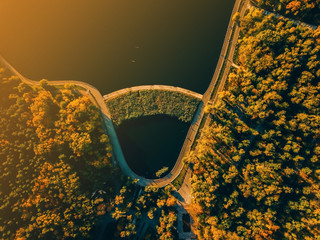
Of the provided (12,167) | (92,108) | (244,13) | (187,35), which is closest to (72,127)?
(92,108)

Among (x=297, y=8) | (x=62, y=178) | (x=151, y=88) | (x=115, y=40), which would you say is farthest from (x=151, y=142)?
(x=297, y=8)

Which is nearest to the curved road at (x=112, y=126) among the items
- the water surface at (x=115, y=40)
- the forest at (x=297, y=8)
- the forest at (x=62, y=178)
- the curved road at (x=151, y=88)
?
the curved road at (x=151, y=88)

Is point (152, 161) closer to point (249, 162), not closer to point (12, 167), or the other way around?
point (249, 162)

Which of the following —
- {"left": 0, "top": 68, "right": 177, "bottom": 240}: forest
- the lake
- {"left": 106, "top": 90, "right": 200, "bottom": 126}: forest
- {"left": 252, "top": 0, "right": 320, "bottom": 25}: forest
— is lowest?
{"left": 0, "top": 68, "right": 177, "bottom": 240}: forest

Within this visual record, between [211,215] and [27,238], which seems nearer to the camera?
[27,238]

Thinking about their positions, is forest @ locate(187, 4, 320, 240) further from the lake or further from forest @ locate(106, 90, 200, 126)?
the lake

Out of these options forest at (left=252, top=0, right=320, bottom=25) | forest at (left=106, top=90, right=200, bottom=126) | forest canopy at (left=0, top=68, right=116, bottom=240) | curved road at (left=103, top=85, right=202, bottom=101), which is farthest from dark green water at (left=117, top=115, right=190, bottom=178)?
forest at (left=252, top=0, right=320, bottom=25)
